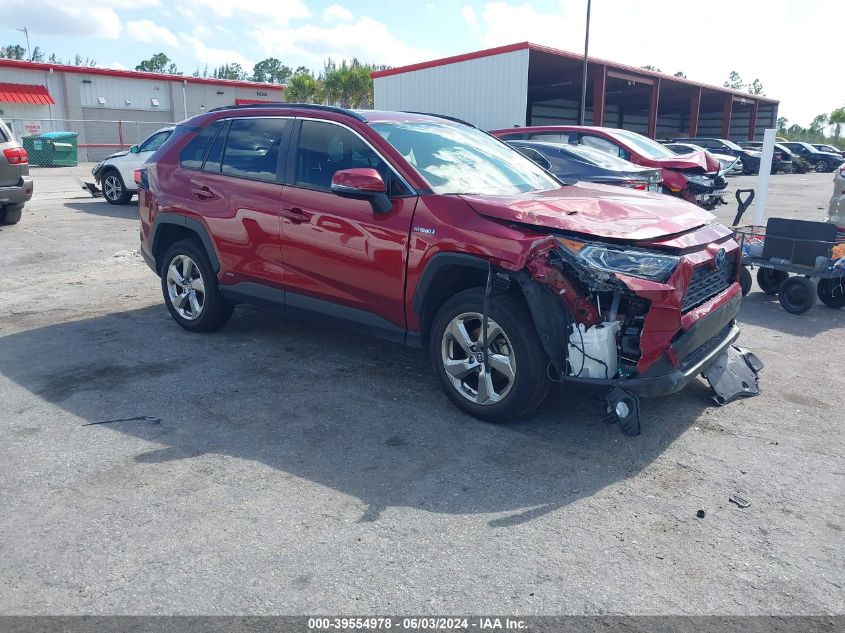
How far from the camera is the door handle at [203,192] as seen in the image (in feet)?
19.1

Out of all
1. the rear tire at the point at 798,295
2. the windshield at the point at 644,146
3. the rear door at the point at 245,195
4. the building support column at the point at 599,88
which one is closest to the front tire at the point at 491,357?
the rear door at the point at 245,195

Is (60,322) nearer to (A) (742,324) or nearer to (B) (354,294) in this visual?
(B) (354,294)

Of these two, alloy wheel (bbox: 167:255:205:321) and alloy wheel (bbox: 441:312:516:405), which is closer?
alloy wheel (bbox: 441:312:516:405)

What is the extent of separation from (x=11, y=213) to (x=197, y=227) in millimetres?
8900

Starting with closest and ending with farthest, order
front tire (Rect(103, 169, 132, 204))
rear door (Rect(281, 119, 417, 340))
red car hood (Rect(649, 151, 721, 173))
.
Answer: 1. rear door (Rect(281, 119, 417, 340))
2. red car hood (Rect(649, 151, 721, 173))
3. front tire (Rect(103, 169, 132, 204))

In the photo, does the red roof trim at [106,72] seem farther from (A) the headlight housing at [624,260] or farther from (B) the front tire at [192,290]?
(A) the headlight housing at [624,260]

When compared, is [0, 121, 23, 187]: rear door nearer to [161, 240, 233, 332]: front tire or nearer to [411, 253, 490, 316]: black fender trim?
[161, 240, 233, 332]: front tire

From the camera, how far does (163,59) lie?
11400cm

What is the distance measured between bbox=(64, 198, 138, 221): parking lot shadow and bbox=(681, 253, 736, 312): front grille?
12005 millimetres

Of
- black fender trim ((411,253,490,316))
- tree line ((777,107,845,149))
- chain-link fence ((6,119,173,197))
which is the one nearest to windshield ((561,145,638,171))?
black fender trim ((411,253,490,316))

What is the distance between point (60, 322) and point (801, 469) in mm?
6219

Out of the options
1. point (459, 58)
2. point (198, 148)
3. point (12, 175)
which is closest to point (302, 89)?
point (459, 58)

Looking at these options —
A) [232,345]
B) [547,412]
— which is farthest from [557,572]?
[232,345]

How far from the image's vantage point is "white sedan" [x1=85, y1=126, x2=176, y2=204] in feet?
50.9
